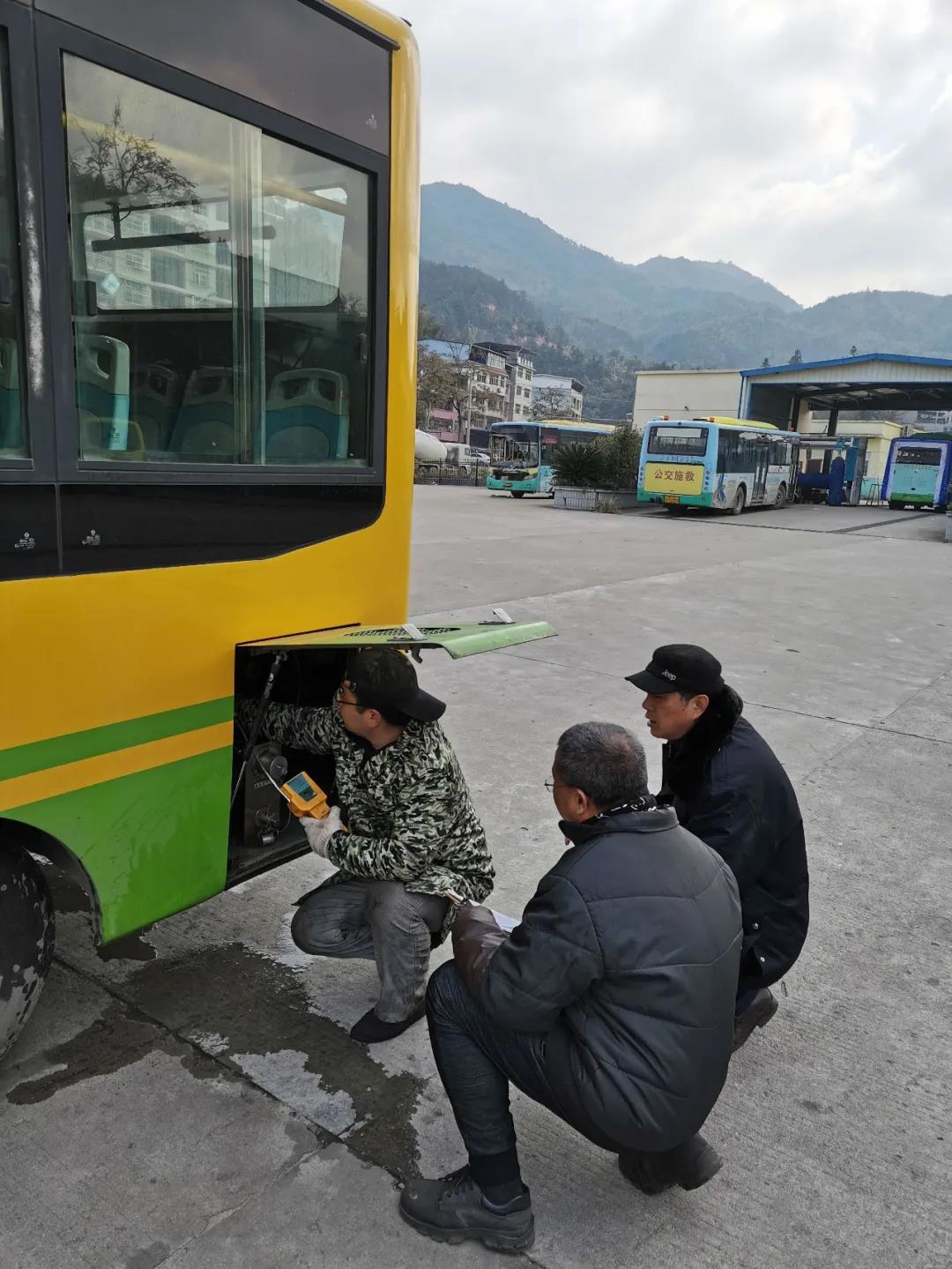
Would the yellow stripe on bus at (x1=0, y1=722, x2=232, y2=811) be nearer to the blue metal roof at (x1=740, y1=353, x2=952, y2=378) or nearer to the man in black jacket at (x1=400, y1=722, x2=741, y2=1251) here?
the man in black jacket at (x1=400, y1=722, x2=741, y2=1251)

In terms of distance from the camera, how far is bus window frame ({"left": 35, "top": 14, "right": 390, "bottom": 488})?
6.72ft

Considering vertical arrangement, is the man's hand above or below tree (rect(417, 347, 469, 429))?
below

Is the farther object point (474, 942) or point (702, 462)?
point (702, 462)

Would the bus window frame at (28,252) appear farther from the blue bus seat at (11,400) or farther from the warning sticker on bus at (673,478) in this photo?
the warning sticker on bus at (673,478)

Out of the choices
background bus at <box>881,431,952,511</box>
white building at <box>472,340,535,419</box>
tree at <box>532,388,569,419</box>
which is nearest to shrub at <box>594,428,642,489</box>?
background bus at <box>881,431,952,511</box>

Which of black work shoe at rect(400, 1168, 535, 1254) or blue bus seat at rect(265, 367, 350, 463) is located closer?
black work shoe at rect(400, 1168, 535, 1254)

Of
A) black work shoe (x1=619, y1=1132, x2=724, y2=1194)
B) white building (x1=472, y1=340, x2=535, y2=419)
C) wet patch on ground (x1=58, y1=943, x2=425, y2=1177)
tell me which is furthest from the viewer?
white building (x1=472, y1=340, x2=535, y2=419)

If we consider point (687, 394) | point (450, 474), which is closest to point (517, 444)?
point (450, 474)

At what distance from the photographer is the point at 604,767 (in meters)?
1.93

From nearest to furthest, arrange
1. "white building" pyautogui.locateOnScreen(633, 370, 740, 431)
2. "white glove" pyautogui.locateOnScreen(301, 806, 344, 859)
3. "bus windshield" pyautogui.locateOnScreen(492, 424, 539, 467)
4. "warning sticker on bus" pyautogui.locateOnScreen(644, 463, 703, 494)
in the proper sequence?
"white glove" pyautogui.locateOnScreen(301, 806, 344, 859), "warning sticker on bus" pyautogui.locateOnScreen(644, 463, 703, 494), "bus windshield" pyautogui.locateOnScreen(492, 424, 539, 467), "white building" pyautogui.locateOnScreen(633, 370, 740, 431)

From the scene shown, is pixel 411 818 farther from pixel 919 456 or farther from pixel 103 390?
pixel 919 456

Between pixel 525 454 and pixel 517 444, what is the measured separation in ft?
1.97

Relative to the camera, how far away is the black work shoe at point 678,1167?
2203 millimetres

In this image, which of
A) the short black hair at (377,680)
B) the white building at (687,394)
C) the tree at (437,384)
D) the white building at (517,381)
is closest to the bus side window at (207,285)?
the short black hair at (377,680)
